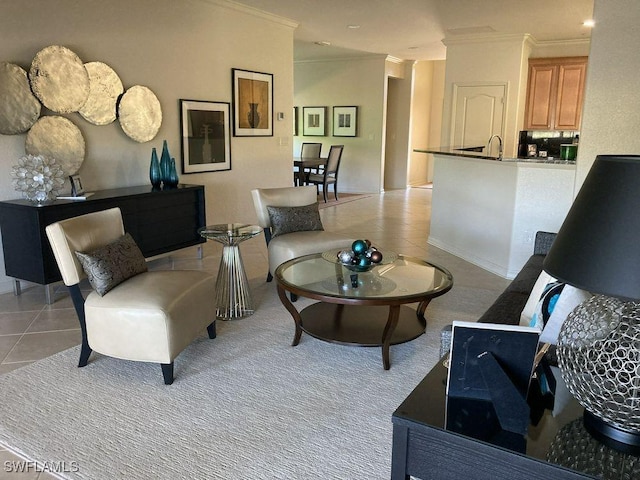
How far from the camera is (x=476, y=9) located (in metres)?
6.20

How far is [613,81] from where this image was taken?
378cm

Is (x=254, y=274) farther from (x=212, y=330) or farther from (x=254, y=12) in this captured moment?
(x=254, y=12)

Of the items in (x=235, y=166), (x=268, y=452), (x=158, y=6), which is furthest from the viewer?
(x=235, y=166)

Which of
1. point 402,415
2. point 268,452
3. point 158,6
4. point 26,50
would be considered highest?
point 158,6

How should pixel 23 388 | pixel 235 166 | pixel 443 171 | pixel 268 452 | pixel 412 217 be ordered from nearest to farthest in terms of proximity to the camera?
pixel 268 452, pixel 23 388, pixel 443 171, pixel 235 166, pixel 412 217

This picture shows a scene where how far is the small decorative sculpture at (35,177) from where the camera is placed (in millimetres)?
4031

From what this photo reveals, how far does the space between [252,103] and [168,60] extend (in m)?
1.46

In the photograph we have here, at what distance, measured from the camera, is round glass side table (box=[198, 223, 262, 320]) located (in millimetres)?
3754

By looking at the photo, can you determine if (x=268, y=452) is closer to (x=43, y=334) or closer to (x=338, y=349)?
(x=338, y=349)

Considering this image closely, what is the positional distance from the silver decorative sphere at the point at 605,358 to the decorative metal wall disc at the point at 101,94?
4.55 metres

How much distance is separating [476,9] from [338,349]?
480 centimetres

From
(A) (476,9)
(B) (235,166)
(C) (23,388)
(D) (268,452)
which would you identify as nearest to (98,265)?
(C) (23,388)

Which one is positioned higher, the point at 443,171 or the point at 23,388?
the point at 443,171

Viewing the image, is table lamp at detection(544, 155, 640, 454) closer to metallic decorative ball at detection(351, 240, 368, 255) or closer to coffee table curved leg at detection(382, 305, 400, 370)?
coffee table curved leg at detection(382, 305, 400, 370)
